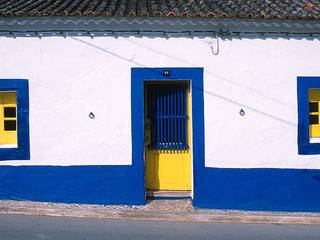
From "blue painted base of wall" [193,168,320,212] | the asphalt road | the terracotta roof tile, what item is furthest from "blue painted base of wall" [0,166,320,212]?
the terracotta roof tile

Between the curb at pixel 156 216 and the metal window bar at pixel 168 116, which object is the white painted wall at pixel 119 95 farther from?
the curb at pixel 156 216

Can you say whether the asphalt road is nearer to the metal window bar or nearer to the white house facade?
the white house facade

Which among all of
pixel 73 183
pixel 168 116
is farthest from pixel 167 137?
pixel 73 183

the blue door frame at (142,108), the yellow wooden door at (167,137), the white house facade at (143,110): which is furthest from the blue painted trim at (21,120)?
the yellow wooden door at (167,137)

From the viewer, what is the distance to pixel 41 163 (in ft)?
30.8

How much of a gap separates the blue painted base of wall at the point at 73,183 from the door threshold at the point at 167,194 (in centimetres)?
57

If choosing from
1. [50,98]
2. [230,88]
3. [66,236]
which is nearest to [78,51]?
[50,98]

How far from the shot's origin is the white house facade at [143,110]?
9.38 m

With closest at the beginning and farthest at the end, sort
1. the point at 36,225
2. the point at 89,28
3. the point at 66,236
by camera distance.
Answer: the point at 66,236 → the point at 36,225 → the point at 89,28

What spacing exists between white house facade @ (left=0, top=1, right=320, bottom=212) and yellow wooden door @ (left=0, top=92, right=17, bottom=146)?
272 mm

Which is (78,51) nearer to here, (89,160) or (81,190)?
(89,160)

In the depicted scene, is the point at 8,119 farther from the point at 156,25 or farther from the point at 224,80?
the point at 224,80

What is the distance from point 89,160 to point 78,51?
2.21m

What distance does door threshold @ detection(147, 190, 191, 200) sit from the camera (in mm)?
9867
